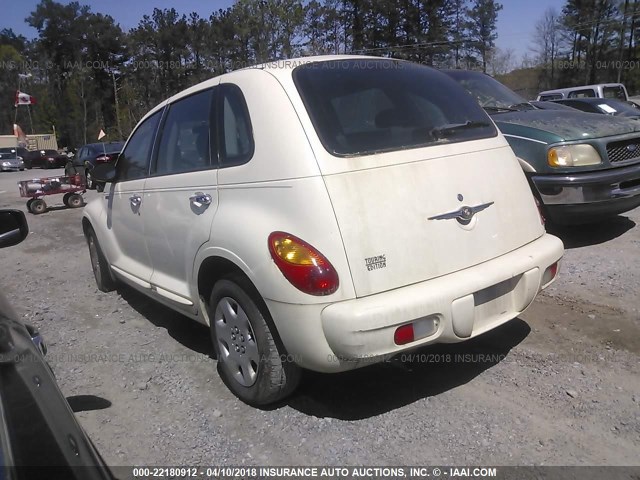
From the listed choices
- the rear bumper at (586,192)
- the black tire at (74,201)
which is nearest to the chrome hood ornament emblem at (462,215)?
the rear bumper at (586,192)

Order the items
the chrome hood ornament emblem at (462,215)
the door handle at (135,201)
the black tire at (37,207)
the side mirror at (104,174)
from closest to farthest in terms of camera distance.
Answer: the chrome hood ornament emblem at (462,215) < the door handle at (135,201) < the side mirror at (104,174) < the black tire at (37,207)

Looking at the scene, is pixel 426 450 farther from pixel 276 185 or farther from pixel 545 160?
pixel 545 160

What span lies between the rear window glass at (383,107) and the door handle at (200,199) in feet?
2.71

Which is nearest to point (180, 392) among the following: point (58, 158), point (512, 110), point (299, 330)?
point (299, 330)

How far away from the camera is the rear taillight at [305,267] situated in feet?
7.93

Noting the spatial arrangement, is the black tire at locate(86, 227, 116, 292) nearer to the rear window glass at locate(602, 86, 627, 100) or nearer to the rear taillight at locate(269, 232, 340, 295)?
the rear taillight at locate(269, 232, 340, 295)

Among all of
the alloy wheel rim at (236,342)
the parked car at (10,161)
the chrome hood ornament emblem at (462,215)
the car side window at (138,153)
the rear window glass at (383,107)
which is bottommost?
the parked car at (10,161)

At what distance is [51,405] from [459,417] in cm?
204

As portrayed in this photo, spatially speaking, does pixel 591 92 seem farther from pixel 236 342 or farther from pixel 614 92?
pixel 236 342

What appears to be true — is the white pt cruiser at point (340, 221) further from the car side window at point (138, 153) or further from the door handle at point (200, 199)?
the car side window at point (138, 153)

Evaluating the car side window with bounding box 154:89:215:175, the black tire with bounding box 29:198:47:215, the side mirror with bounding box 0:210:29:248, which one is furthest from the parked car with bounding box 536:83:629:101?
the side mirror with bounding box 0:210:29:248

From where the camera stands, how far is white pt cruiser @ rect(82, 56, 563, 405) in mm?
2451

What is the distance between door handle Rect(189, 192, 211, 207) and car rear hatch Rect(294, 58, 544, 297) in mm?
824

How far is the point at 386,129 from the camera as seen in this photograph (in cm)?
286
